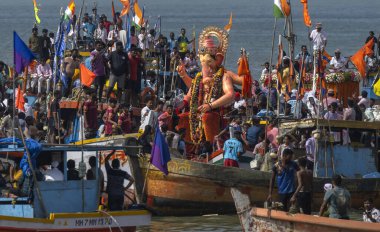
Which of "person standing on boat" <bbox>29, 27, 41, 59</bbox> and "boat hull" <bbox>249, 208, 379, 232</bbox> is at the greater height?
"person standing on boat" <bbox>29, 27, 41, 59</bbox>

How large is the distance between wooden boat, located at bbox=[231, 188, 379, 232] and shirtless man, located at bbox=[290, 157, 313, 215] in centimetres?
65

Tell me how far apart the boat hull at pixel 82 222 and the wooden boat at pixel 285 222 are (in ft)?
Answer: 5.58

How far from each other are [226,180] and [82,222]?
5918 millimetres

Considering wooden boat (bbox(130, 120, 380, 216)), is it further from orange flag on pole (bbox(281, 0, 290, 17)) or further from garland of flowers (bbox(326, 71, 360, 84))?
garland of flowers (bbox(326, 71, 360, 84))

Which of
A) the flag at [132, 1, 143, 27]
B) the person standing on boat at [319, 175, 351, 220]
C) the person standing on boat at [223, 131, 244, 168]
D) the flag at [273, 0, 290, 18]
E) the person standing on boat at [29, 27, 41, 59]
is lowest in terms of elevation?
the person standing on boat at [319, 175, 351, 220]

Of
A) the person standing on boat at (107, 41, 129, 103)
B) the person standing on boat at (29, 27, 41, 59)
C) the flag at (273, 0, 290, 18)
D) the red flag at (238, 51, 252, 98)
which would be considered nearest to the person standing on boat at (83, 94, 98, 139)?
the person standing on boat at (107, 41, 129, 103)

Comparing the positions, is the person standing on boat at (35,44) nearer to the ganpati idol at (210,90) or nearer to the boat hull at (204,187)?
the ganpati idol at (210,90)

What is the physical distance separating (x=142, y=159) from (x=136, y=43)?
48.0ft

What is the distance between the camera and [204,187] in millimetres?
29219

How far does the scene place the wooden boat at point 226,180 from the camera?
28.9 meters

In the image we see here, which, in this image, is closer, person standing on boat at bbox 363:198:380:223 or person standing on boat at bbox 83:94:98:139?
person standing on boat at bbox 363:198:380:223

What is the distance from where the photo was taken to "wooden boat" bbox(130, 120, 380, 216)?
28.9 metres

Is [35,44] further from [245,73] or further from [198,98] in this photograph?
[245,73]

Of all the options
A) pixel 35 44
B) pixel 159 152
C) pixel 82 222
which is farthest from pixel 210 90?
pixel 35 44
